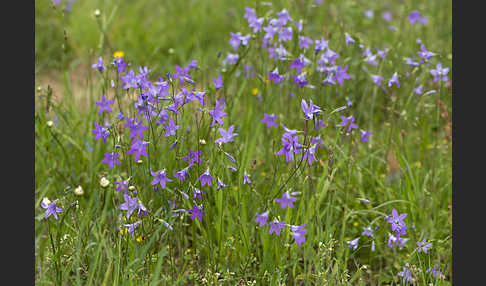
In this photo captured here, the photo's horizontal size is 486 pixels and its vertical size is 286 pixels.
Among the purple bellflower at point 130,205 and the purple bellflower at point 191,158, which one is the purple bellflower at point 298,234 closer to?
the purple bellflower at point 191,158

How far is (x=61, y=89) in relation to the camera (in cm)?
462

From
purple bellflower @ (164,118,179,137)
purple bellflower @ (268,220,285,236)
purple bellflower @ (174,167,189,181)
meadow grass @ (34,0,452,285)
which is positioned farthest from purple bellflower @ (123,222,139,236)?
purple bellflower @ (268,220,285,236)

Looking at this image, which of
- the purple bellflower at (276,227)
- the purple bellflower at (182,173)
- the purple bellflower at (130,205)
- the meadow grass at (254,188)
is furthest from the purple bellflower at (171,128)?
the purple bellflower at (276,227)

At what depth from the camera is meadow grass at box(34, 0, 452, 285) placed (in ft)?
7.97

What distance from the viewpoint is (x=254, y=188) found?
286 centimetres

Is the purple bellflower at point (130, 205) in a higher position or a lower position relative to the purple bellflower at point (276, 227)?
higher

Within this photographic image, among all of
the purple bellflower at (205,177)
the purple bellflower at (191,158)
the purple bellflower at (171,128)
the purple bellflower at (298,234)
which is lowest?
the purple bellflower at (298,234)

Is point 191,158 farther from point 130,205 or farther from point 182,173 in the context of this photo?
point 130,205

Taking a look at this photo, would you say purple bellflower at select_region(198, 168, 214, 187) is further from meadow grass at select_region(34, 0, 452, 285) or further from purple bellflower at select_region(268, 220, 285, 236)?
purple bellflower at select_region(268, 220, 285, 236)

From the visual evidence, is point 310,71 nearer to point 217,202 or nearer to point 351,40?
point 351,40

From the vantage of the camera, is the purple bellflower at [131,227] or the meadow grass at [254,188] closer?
the purple bellflower at [131,227]

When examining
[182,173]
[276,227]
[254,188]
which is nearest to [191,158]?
[182,173]

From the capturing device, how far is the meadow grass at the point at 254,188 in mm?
2428

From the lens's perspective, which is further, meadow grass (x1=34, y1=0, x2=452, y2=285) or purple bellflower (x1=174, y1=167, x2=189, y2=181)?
meadow grass (x1=34, y1=0, x2=452, y2=285)
